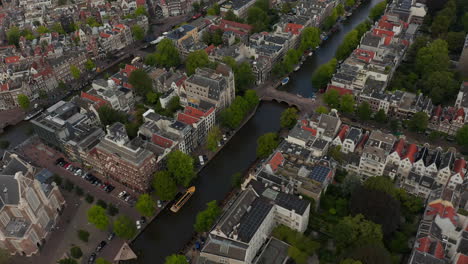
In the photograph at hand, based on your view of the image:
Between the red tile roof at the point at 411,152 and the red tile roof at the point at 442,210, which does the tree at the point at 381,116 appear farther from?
the red tile roof at the point at 442,210

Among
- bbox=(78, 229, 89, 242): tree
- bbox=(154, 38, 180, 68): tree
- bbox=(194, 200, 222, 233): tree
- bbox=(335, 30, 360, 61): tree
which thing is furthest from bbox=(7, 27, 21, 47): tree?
bbox=(335, 30, 360, 61): tree

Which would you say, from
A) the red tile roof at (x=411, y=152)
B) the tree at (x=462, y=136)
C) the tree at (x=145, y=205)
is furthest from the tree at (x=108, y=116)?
the tree at (x=462, y=136)

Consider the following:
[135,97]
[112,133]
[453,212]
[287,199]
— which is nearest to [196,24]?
[135,97]

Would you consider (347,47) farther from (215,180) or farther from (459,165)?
(215,180)

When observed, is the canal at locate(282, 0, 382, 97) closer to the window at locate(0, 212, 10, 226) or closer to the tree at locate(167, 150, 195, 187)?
the tree at locate(167, 150, 195, 187)

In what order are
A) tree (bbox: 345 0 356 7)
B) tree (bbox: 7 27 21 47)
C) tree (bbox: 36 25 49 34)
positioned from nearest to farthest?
1. tree (bbox: 7 27 21 47)
2. tree (bbox: 36 25 49 34)
3. tree (bbox: 345 0 356 7)
